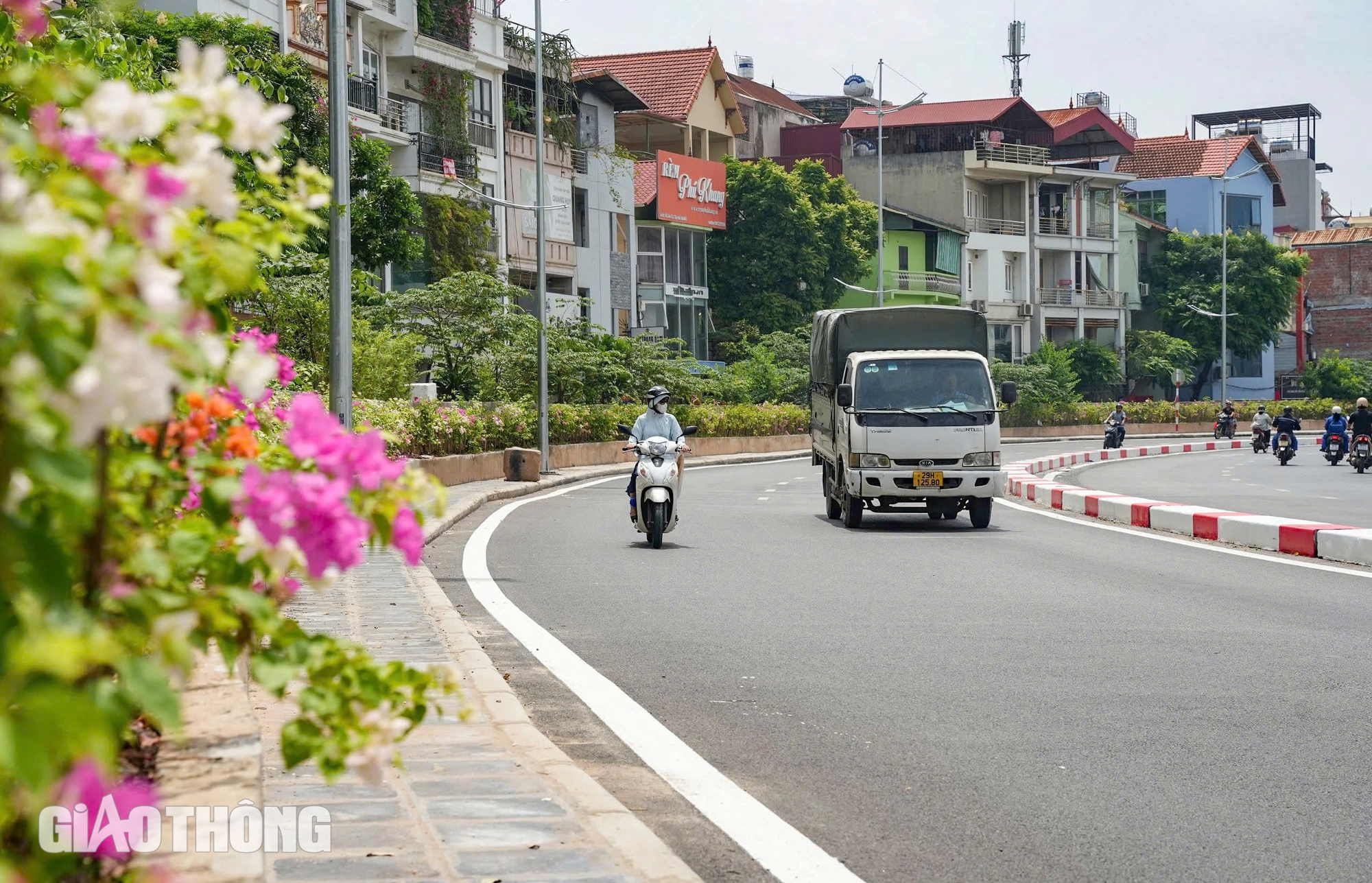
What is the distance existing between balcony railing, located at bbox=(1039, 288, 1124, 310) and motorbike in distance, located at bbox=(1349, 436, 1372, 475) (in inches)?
1922

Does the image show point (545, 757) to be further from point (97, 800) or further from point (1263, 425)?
point (1263, 425)

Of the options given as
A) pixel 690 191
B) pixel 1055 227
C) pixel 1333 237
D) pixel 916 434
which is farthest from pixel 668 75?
pixel 1333 237

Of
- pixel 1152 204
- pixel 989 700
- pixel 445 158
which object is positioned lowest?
pixel 989 700

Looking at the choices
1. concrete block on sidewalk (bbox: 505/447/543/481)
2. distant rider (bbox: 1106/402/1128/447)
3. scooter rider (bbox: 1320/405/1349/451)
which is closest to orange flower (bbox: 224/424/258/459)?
concrete block on sidewalk (bbox: 505/447/543/481)

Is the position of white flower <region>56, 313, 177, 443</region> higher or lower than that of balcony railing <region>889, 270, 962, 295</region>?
lower

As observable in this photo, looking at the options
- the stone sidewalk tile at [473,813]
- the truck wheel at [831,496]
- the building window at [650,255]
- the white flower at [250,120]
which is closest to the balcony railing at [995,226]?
the building window at [650,255]

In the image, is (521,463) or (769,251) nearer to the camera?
(521,463)

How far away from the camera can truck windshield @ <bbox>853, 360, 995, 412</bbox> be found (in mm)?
20953

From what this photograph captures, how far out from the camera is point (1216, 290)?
90812mm

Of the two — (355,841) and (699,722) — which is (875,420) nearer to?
(699,722)

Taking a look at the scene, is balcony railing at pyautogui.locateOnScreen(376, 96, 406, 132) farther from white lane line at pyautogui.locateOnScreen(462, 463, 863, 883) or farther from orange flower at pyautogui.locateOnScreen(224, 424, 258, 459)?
orange flower at pyautogui.locateOnScreen(224, 424, 258, 459)

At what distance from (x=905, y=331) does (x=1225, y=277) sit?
60169 millimetres

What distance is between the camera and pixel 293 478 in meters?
2.48

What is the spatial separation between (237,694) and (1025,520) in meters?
18.4
